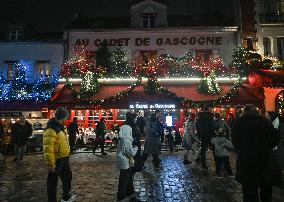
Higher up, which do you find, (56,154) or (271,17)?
(271,17)

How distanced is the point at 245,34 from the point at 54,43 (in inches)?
436

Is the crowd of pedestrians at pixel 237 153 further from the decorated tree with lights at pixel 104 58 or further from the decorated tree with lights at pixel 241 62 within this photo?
the decorated tree with lights at pixel 104 58

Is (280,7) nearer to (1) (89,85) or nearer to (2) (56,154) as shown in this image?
(1) (89,85)

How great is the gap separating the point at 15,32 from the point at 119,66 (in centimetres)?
732

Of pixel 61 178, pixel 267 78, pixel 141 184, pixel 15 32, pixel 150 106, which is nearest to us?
pixel 61 178

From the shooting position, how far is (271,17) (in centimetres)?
1934

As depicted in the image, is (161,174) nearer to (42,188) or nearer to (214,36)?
(42,188)

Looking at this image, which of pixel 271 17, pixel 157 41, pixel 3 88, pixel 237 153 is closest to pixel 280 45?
pixel 271 17

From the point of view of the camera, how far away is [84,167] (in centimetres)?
1066

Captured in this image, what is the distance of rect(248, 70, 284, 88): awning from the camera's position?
1645cm

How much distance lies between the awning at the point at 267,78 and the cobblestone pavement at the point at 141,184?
746cm

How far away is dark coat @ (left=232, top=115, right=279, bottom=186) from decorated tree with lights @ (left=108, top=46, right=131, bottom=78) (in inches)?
565

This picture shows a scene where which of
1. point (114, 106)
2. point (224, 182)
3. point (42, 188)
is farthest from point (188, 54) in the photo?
point (42, 188)

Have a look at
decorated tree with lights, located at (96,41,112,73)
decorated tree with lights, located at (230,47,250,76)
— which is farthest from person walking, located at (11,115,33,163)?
decorated tree with lights, located at (230,47,250,76)
